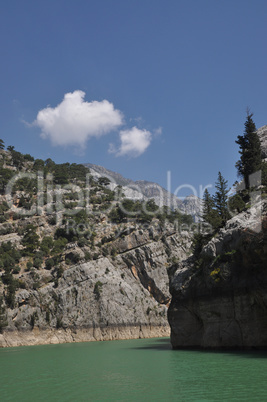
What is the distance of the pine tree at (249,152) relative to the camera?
60.0 meters

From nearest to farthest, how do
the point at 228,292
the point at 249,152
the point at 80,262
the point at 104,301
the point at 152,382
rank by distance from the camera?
the point at 152,382 < the point at 228,292 < the point at 249,152 < the point at 104,301 < the point at 80,262

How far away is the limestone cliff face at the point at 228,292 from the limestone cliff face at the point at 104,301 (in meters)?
50.1

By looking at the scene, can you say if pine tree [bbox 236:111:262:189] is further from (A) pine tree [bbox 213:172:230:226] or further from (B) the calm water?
(B) the calm water

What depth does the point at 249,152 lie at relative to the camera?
61.3 m

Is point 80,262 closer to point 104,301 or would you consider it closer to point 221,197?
point 104,301

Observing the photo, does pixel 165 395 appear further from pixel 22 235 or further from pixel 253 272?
pixel 22 235

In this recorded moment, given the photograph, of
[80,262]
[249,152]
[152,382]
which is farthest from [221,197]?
[80,262]

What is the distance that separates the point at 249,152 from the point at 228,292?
30087mm

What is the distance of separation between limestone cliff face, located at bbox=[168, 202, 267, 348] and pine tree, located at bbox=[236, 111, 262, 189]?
69.3 ft

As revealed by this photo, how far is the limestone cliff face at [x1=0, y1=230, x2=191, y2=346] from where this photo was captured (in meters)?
87.4

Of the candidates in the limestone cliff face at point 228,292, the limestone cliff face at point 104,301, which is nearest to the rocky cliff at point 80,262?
the limestone cliff face at point 104,301

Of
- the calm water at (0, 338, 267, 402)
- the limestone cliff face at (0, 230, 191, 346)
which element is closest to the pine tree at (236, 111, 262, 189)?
the calm water at (0, 338, 267, 402)

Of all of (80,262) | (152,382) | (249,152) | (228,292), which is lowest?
(152,382)

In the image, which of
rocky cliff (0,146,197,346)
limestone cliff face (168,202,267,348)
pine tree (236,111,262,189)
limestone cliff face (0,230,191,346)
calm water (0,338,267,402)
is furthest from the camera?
rocky cliff (0,146,197,346)
